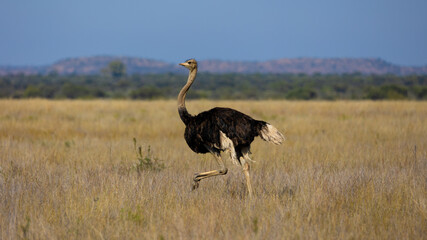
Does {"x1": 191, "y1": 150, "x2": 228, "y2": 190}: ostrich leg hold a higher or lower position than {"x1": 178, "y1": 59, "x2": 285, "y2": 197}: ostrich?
lower

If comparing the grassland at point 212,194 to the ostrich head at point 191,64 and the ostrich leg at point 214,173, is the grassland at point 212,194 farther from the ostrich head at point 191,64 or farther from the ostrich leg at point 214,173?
the ostrich head at point 191,64

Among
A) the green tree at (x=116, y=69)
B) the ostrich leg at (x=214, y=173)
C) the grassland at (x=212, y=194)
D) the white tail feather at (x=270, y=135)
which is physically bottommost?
the grassland at (x=212, y=194)

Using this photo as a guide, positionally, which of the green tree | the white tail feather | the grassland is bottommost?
the grassland

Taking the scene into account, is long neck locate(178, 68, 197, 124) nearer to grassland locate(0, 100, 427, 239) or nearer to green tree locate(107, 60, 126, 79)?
grassland locate(0, 100, 427, 239)

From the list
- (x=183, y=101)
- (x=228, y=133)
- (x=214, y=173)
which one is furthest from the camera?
(x=183, y=101)

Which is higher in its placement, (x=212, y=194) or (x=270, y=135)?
(x=270, y=135)

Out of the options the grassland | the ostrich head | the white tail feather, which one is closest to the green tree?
the grassland

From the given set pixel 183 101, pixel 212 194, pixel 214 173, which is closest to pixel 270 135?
pixel 214 173

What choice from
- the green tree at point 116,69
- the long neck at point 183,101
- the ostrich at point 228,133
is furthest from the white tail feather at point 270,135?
the green tree at point 116,69

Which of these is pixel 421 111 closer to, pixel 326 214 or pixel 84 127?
pixel 84 127

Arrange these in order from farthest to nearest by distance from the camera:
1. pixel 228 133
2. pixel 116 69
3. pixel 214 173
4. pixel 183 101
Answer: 1. pixel 116 69
2. pixel 183 101
3. pixel 214 173
4. pixel 228 133

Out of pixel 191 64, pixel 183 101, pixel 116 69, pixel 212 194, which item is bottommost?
pixel 212 194

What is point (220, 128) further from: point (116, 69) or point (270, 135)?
point (116, 69)

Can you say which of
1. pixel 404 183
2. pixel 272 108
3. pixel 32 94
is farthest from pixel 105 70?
pixel 404 183
